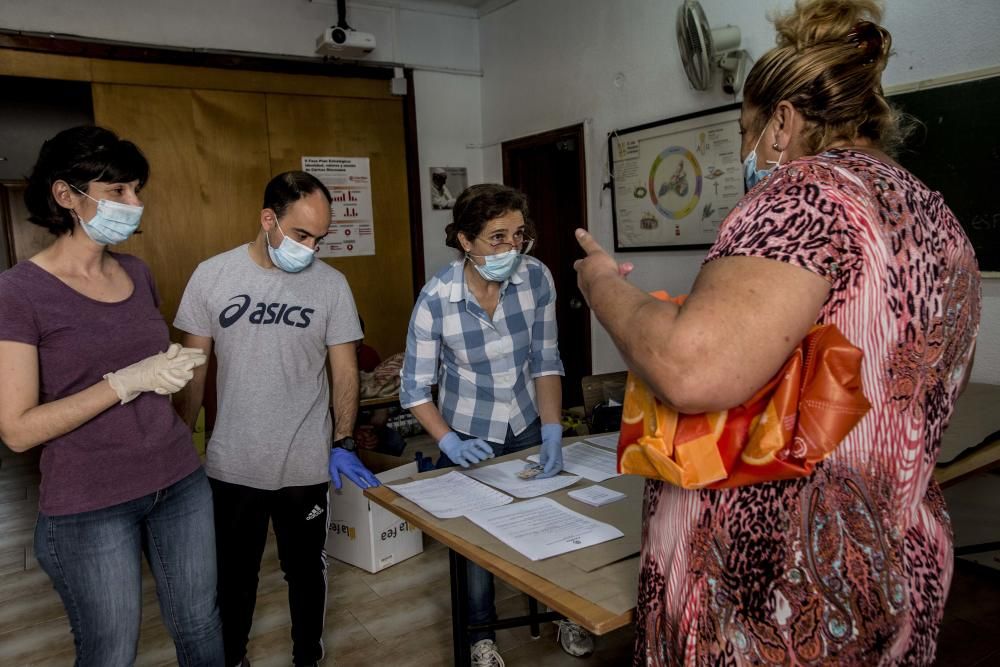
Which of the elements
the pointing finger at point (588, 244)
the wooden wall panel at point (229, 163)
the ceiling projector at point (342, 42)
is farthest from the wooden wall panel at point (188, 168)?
the pointing finger at point (588, 244)

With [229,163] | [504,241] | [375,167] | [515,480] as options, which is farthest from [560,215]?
[515,480]

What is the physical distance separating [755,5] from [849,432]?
3.10m

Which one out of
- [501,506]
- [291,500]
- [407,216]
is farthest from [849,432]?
[407,216]

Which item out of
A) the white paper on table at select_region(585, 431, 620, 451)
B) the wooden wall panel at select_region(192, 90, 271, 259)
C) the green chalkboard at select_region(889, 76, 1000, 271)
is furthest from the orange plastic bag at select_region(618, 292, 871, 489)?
the wooden wall panel at select_region(192, 90, 271, 259)

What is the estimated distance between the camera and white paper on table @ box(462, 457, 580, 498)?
1.59 m

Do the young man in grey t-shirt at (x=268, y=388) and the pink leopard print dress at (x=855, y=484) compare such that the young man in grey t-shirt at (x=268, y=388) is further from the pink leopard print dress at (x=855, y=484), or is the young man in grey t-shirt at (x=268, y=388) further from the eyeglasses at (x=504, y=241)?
the pink leopard print dress at (x=855, y=484)

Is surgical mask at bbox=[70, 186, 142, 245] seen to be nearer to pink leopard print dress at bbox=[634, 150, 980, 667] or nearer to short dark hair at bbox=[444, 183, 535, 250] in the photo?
short dark hair at bbox=[444, 183, 535, 250]

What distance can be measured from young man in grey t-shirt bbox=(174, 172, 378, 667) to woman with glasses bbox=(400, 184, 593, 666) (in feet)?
0.86

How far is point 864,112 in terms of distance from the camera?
880 millimetres

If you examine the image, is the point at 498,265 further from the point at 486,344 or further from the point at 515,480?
the point at 515,480

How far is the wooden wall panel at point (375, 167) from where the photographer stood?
4.77 meters

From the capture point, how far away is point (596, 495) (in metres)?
1.54

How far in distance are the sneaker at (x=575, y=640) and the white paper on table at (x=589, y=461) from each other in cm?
68

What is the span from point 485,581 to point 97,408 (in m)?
1.16
